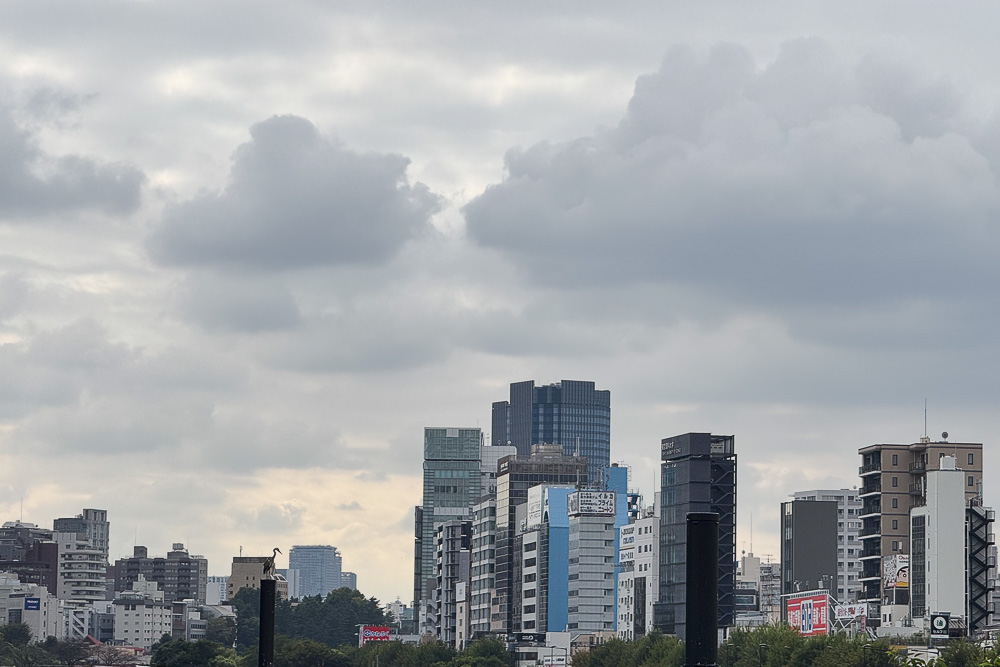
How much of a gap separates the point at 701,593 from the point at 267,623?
28.5 metres

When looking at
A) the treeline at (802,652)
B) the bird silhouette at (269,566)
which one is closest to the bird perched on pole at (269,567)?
the bird silhouette at (269,566)

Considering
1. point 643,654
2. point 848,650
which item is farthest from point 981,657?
point 643,654

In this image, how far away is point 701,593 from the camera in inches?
992

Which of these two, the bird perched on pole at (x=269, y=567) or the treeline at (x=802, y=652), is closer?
the bird perched on pole at (x=269, y=567)

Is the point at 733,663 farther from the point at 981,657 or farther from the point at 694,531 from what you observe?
the point at 694,531

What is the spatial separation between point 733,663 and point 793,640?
11.2 meters

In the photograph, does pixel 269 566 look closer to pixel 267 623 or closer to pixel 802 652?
pixel 267 623

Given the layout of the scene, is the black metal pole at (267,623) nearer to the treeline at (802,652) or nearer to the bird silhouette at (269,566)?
the bird silhouette at (269,566)

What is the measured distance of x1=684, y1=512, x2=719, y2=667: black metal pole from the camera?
81.4 ft

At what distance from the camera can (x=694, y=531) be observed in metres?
25.5

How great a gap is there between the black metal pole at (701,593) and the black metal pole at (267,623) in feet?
89.7

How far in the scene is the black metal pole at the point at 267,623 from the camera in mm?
51156

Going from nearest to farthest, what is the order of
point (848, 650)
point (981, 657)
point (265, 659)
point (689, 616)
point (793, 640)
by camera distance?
point (689, 616) < point (265, 659) < point (981, 657) < point (848, 650) < point (793, 640)

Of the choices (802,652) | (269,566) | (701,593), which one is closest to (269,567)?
(269,566)
